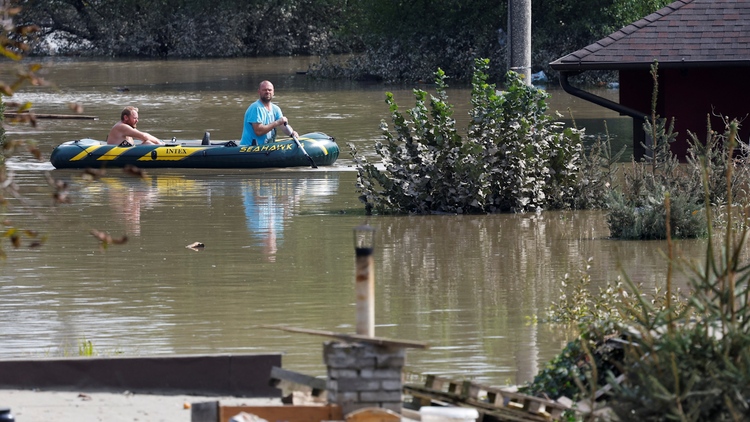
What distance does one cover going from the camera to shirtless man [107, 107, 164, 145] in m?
21.2

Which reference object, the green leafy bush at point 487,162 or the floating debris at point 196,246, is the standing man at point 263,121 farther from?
the floating debris at point 196,246

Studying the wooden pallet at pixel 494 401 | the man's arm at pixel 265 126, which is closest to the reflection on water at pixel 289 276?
the wooden pallet at pixel 494 401

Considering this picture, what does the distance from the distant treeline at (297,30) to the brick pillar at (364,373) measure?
123ft

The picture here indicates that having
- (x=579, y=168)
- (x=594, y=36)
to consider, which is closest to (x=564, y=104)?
(x=594, y=36)

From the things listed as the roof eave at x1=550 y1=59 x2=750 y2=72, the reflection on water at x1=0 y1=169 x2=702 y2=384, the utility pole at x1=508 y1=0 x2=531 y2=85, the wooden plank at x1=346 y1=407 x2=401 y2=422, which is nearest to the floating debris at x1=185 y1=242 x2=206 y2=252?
the reflection on water at x1=0 y1=169 x2=702 y2=384

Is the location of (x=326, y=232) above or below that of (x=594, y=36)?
below

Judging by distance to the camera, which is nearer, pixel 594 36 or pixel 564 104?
pixel 564 104

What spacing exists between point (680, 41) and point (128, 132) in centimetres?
829

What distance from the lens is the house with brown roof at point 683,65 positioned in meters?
19.0

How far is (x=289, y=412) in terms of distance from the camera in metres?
7.02

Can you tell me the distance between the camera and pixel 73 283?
12.1 meters

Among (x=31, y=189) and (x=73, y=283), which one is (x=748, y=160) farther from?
(x=31, y=189)

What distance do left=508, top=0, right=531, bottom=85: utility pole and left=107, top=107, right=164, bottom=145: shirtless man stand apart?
6.81m

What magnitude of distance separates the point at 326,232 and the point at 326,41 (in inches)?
1827
